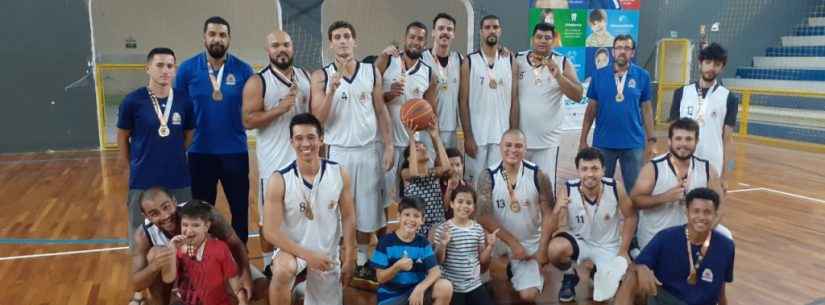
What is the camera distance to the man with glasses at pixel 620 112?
4.66 meters

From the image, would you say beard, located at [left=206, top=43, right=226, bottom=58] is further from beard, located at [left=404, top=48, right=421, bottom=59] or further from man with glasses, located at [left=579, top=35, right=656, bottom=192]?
man with glasses, located at [left=579, top=35, right=656, bottom=192]

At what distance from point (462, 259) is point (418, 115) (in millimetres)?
974

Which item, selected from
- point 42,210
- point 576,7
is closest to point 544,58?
point 42,210

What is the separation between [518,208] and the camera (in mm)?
3736

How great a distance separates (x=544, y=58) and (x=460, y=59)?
22.9 inches

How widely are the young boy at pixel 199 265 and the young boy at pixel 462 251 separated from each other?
104cm

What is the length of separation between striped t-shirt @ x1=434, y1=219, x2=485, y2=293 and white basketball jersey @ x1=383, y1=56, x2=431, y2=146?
105 cm

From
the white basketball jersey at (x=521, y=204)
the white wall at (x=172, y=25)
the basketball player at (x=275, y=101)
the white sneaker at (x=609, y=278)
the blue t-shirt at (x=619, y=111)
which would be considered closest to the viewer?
the white sneaker at (x=609, y=278)

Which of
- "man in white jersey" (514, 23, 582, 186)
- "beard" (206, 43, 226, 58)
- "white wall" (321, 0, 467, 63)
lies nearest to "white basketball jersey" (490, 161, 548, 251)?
"man in white jersey" (514, 23, 582, 186)

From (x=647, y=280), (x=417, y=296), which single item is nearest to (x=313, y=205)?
(x=417, y=296)

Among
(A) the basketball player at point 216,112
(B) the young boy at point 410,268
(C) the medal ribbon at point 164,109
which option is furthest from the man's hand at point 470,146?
(C) the medal ribbon at point 164,109

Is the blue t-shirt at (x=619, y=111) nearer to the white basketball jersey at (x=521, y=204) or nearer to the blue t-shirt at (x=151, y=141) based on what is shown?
the white basketball jersey at (x=521, y=204)

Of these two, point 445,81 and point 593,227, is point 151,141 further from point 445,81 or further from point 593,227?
point 593,227

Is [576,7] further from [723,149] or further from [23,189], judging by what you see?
[23,189]
